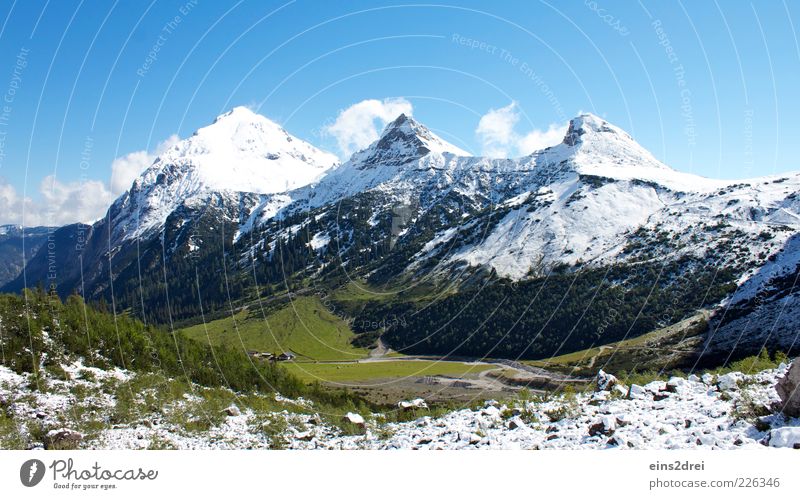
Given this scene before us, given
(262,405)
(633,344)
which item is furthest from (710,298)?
(262,405)

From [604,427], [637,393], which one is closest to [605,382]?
[637,393]

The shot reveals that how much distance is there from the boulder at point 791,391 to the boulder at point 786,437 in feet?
5.22

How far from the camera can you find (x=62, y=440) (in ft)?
65.6

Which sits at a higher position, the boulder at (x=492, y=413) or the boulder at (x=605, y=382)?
the boulder at (x=605, y=382)

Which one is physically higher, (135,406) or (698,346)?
(135,406)

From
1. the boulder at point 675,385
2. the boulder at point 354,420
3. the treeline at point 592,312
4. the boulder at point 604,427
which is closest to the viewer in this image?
the boulder at point 604,427

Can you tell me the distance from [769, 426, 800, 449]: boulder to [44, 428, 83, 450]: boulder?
80.6 ft

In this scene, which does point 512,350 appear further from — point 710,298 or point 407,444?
point 407,444

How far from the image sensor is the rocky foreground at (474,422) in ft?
45.8

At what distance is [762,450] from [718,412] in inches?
125

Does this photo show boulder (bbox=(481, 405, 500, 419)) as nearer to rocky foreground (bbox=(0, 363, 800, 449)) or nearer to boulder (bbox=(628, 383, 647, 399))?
rocky foreground (bbox=(0, 363, 800, 449))

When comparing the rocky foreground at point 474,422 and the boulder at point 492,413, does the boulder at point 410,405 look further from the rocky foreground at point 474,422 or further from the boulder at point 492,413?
the boulder at point 492,413

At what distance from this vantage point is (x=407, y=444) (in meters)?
17.5

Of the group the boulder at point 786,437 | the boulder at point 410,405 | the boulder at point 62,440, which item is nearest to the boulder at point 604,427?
the boulder at point 786,437
